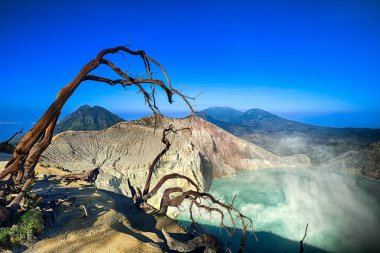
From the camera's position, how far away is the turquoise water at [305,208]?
31.2 meters

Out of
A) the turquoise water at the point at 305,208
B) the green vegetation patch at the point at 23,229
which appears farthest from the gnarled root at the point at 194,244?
the turquoise water at the point at 305,208

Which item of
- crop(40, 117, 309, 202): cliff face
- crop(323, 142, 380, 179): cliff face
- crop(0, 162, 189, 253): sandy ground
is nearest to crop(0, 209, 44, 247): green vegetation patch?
crop(0, 162, 189, 253): sandy ground

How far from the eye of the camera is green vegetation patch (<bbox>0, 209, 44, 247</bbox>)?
6770 millimetres

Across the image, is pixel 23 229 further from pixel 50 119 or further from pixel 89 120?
pixel 89 120

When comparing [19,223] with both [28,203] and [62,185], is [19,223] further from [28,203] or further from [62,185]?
[62,185]

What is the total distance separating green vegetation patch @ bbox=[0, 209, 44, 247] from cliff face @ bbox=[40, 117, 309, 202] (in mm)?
23437

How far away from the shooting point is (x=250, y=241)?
1181 inches

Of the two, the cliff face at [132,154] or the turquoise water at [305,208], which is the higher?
the cliff face at [132,154]

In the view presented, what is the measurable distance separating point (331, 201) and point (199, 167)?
23404mm

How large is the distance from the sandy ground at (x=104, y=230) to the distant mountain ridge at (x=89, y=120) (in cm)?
7781

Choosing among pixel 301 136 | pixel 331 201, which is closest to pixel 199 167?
pixel 331 201

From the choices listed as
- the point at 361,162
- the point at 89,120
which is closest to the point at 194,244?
the point at 361,162

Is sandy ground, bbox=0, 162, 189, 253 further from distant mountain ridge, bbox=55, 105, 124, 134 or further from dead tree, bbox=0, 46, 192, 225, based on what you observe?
distant mountain ridge, bbox=55, 105, 124, 134

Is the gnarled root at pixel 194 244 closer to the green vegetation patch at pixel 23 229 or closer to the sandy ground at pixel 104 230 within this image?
the sandy ground at pixel 104 230
